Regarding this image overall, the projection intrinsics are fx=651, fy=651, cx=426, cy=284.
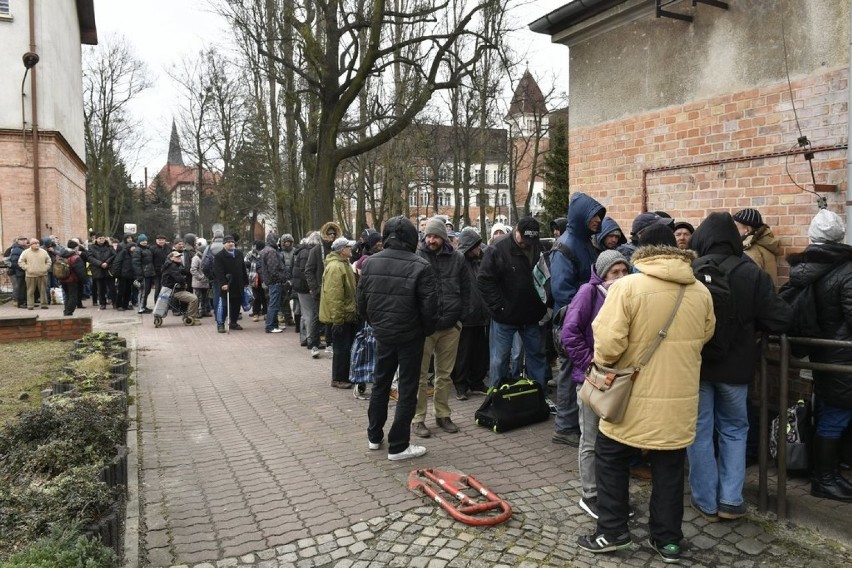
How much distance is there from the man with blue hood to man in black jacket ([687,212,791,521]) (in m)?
1.48

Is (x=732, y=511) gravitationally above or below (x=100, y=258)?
below

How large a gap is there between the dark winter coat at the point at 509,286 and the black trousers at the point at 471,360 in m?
1.07

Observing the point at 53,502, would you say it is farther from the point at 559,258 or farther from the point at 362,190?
the point at 362,190

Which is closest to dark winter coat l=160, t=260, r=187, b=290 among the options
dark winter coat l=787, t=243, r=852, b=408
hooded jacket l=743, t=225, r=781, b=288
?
hooded jacket l=743, t=225, r=781, b=288

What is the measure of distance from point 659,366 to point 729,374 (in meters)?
0.81

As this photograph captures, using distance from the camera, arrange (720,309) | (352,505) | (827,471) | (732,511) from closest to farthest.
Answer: (720,309) → (732,511) → (827,471) → (352,505)

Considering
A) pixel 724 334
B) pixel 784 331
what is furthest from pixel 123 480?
pixel 784 331

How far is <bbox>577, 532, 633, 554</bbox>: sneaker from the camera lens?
389cm

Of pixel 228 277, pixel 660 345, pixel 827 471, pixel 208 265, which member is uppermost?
pixel 208 265

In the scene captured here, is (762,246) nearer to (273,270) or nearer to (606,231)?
(606,231)

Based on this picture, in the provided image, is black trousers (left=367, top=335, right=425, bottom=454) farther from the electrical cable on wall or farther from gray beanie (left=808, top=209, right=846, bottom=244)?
the electrical cable on wall

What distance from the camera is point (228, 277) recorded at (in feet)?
43.0

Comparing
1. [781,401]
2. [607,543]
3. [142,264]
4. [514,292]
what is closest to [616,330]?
[607,543]

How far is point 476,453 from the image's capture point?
5.68 m
